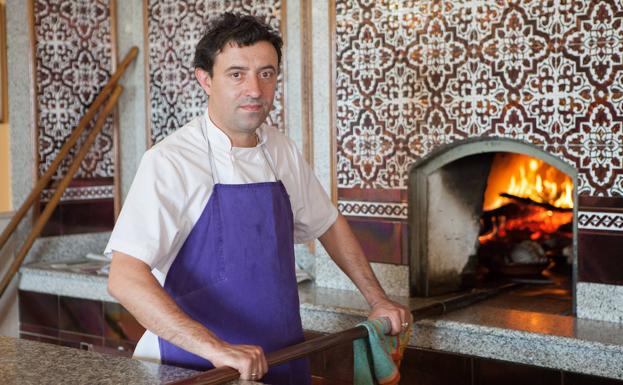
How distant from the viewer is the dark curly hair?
93.2 inches

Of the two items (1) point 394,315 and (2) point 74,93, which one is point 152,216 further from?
(2) point 74,93

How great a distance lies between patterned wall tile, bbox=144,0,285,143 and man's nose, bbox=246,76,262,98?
255 cm

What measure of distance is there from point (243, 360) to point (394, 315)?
0.74 m

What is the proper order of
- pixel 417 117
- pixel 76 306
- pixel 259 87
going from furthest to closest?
pixel 76 306, pixel 417 117, pixel 259 87

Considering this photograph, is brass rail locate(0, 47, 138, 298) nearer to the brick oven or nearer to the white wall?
the white wall

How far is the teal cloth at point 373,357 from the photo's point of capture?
98.1 inches

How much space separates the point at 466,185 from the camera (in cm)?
430

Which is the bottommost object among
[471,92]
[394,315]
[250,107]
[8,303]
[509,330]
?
[8,303]

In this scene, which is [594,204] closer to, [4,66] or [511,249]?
[511,249]

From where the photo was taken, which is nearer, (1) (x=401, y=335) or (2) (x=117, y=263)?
(2) (x=117, y=263)

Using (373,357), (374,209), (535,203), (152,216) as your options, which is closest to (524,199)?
(535,203)

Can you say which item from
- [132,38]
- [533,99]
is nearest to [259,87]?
[533,99]

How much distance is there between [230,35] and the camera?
237 centimetres

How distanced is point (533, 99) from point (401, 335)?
1436 millimetres
